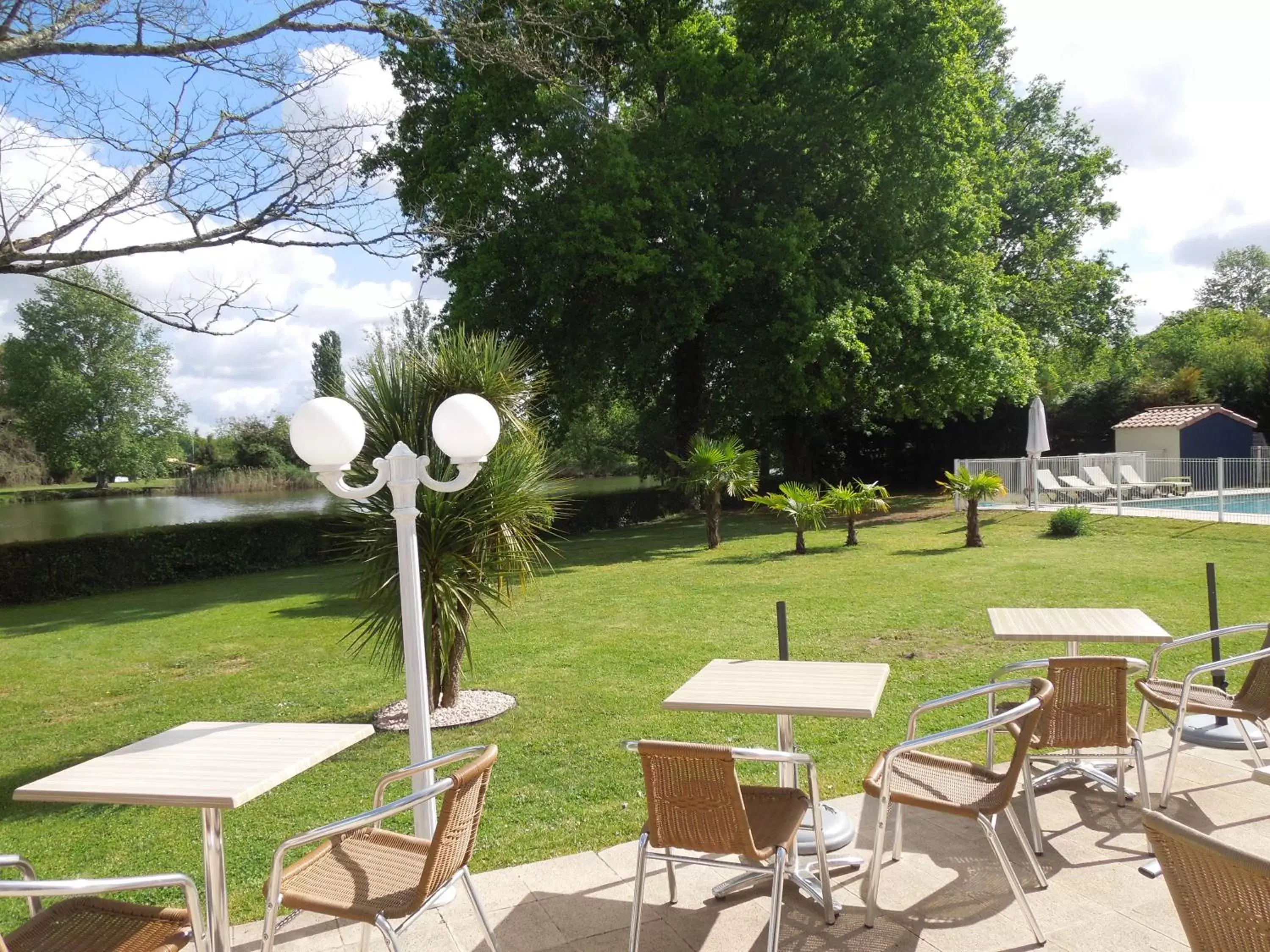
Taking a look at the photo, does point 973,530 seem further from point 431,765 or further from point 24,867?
point 24,867

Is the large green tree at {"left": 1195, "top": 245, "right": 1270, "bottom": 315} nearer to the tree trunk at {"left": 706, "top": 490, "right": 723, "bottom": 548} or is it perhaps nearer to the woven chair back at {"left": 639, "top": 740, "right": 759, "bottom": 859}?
the tree trunk at {"left": 706, "top": 490, "right": 723, "bottom": 548}

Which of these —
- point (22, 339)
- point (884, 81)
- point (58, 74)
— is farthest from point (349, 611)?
point (22, 339)

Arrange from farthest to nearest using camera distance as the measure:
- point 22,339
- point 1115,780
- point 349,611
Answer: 1. point 22,339
2. point 349,611
3. point 1115,780

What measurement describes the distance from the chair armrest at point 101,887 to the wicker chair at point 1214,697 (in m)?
3.88

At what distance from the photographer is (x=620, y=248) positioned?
16.5 m

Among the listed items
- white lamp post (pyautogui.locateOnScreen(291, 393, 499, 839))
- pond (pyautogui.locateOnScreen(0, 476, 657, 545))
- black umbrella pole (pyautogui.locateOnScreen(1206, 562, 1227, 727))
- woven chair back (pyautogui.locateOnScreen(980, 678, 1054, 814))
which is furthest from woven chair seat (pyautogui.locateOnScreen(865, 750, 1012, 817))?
pond (pyautogui.locateOnScreen(0, 476, 657, 545))

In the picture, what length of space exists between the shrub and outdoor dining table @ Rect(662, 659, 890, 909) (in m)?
12.6

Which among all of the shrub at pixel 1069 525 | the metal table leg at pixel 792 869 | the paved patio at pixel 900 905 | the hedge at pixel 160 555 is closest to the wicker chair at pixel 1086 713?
the paved patio at pixel 900 905

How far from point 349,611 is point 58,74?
23.8 feet

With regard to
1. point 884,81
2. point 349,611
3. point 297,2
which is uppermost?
point 884,81

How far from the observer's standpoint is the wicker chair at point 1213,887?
1.70 meters

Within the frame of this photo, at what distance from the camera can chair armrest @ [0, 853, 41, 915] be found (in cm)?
233

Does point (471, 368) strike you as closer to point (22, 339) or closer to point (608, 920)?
point (608, 920)

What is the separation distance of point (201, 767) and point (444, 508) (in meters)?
3.20
